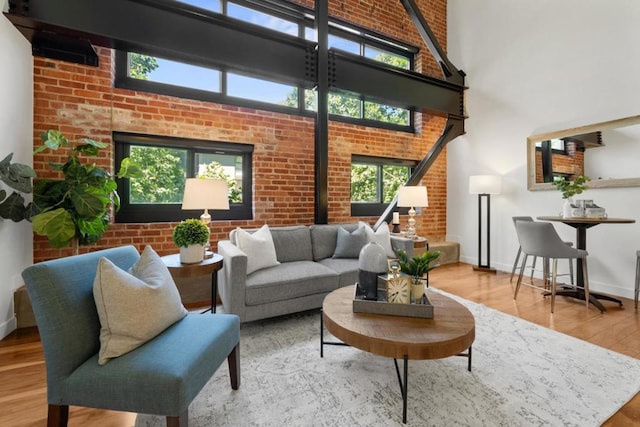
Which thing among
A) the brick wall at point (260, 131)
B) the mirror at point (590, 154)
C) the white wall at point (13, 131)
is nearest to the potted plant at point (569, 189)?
the mirror at point (590, 154)

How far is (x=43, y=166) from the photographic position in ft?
8.45

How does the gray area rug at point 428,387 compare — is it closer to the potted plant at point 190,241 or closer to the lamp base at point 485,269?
the potted plant at point 190,241

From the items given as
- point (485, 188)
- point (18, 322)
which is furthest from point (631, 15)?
point (18, 322)

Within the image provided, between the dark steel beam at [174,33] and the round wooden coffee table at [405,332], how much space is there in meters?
2.59

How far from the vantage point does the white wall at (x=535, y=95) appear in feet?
10.6

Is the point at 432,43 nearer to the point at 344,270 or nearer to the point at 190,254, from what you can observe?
the point at 344,270

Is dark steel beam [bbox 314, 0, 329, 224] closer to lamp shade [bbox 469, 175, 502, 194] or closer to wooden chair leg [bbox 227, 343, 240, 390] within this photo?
wooden chair leg [bbox 227, 343, 240, 390]

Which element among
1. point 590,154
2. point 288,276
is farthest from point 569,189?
point 288,276

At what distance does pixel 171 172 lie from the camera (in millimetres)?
3238

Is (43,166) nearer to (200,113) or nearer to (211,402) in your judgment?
(200,113)

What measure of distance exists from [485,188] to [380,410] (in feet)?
12.4

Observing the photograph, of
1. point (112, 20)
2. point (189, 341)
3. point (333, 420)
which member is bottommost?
point (333, 420)

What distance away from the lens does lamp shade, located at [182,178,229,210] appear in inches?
93.3

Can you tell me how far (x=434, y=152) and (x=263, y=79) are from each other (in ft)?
9.43
